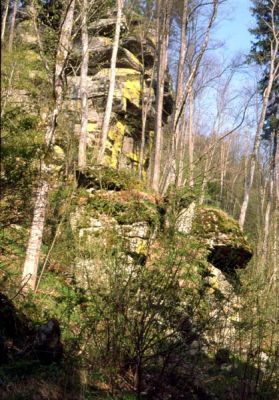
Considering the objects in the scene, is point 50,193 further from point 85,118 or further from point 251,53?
point 251,53

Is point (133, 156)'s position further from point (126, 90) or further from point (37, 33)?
point (37, 33)

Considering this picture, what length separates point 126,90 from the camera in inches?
867

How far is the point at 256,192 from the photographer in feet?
110

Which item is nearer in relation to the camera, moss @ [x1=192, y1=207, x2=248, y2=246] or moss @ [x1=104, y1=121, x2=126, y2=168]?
moss @ [x1=192, y1=207, x2=248, y2=246]

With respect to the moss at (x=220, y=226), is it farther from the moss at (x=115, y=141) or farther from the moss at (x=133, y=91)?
the moss at (x=133, y=91)

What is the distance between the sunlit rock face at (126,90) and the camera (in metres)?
20.0

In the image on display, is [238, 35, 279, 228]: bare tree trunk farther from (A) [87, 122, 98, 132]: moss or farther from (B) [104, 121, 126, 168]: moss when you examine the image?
(A) [87, 122, 98, 132]: moss

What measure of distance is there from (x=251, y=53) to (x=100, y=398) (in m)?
22.2

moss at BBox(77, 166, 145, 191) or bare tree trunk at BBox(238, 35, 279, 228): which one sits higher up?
bare tree trunk at BBox(238, 35, 279, 228)

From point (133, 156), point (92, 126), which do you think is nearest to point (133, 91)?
point (133, 156)

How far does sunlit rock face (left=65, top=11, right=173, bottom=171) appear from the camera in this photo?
2000 cm

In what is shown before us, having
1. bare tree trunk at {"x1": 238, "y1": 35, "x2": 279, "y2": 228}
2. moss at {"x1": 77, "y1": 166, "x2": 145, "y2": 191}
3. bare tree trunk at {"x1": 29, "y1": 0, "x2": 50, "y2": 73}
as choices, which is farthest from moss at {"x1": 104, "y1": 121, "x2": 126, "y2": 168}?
bare tree trunk at {"x1": 29, "y1": 0, "x2": 50, "y2": 73}

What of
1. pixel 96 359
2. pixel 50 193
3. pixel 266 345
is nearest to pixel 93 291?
pixel 96 359

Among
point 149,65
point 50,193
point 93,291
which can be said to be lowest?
point 93,291
